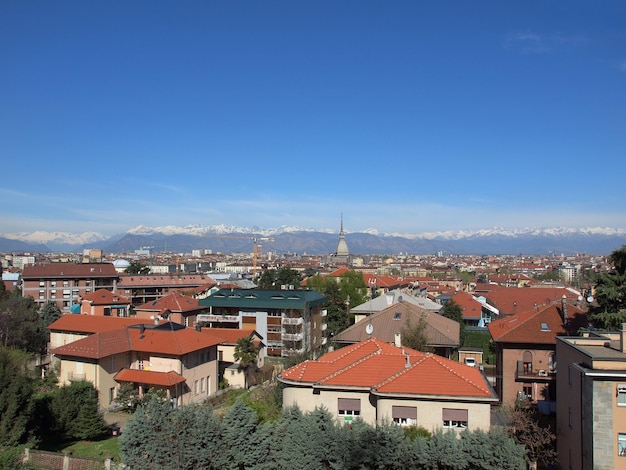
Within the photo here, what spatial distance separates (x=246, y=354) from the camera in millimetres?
30359

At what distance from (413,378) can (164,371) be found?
15570 millimetres

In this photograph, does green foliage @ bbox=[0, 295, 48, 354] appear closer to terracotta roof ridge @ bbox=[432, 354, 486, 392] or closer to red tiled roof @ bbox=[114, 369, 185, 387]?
red tiled roof @ bbox=[114, 369, 185, 387]

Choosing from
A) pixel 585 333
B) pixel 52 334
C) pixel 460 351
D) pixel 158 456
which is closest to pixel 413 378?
pixel 158 456

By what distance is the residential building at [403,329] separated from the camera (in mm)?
27438

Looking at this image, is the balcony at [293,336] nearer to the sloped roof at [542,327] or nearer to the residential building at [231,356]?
the residential building at [231,356]

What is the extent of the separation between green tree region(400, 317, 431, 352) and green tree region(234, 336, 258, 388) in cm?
914

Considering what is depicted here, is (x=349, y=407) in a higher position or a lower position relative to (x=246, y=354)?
higher

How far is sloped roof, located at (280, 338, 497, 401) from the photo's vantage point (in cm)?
1490

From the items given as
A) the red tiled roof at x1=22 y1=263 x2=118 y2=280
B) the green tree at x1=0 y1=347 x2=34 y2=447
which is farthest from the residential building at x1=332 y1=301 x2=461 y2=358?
the red tiled roof at x1=22 y1=263 x2=118 y2=280

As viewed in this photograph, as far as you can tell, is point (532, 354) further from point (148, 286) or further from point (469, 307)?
point (148, 286)

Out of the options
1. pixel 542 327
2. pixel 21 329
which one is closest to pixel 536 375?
pixel 542 327

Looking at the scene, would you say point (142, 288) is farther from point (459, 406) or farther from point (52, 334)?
point (459, 406)

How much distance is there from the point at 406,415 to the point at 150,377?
15169 millimetres

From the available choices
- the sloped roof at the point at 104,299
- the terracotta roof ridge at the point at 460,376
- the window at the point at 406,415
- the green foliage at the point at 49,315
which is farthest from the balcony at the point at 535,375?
the sloped roof at the point at 104,299
